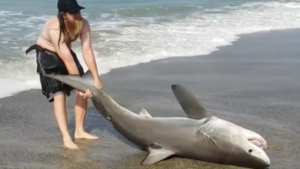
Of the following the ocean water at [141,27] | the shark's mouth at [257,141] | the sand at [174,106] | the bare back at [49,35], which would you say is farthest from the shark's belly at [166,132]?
the ocean water at [141,27]

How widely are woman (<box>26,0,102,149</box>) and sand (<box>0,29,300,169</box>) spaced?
399 millimetres

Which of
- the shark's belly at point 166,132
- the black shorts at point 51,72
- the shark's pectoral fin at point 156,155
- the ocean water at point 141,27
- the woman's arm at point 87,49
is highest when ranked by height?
the woman's arm at point 87,49

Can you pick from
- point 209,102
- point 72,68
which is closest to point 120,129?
point 72,68

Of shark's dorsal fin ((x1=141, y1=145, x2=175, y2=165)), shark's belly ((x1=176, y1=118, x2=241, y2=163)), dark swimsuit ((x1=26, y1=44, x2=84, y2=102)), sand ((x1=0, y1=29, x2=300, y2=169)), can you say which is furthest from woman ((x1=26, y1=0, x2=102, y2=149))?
shark's belly ((x1=176, y1=118, x2=241, y2=163))

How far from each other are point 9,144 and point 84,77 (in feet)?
3.45

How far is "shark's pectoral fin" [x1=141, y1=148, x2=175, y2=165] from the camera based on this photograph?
4.85 meters

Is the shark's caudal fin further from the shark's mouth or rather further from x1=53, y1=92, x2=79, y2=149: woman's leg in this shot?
the shark's mouth

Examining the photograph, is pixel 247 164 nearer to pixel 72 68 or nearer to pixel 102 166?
pixel 102 166

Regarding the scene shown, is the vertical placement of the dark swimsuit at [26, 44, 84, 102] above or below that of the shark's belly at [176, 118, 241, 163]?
above

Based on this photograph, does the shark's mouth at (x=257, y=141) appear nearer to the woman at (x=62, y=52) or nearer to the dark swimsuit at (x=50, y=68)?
the woman at (x=62, y=52)

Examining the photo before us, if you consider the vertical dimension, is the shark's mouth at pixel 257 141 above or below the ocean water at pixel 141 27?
above

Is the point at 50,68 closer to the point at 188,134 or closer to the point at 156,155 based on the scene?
the point at 156,155

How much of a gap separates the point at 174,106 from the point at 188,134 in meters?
2.05

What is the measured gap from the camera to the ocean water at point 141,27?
31.4 feet
